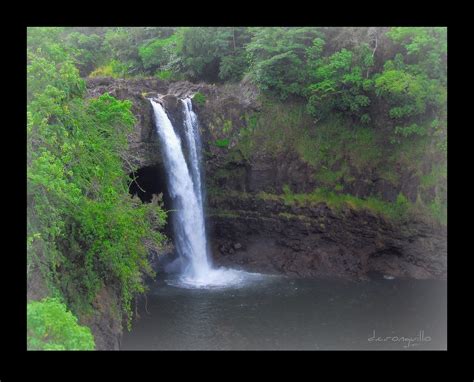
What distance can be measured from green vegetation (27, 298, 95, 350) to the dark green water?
6363 millimetres

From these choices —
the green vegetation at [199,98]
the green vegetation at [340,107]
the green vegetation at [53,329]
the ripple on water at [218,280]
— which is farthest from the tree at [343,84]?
the green vegetation at [53,329]

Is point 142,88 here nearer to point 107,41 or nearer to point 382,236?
point 107,41

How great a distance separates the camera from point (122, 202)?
1294 cm

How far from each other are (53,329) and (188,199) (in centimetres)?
1484

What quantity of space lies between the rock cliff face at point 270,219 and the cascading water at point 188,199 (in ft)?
1.57

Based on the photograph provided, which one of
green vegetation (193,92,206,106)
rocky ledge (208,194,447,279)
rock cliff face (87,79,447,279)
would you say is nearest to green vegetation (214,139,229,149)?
rock cliff face (87,79,447,279)

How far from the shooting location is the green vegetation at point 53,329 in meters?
7.91

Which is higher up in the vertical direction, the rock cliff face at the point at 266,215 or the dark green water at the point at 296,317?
the rock cliff face at the point at 266,215

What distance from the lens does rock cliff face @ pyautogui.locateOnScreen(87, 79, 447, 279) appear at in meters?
21.6

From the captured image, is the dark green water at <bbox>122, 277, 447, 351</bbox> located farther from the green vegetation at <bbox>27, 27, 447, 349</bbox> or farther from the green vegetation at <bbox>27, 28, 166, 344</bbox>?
the green vegetation at <bbox>27, 28, 166, 344</bbox>

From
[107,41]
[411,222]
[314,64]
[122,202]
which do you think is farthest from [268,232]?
[107,41]

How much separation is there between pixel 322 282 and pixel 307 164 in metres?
5.46

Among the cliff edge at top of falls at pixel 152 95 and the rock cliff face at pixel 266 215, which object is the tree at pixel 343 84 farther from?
the cliff edge at top of falls at pixel 152 95

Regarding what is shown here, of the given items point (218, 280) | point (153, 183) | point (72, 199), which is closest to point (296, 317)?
point (218, 280)
